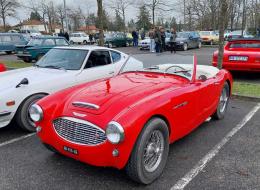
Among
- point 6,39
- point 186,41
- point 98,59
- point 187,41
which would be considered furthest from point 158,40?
point 6,39

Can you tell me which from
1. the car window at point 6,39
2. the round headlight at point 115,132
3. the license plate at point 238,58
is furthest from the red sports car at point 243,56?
the car window at point 6,39

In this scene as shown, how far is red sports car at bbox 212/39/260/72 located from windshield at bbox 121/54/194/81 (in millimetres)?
4743

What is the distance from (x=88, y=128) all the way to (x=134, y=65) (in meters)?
2.28

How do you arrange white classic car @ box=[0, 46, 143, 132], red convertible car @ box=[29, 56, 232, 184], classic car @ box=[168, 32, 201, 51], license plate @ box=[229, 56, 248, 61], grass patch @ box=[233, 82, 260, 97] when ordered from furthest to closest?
1. classic car @ box=[168, 32, 201, 51]
2. license plate @ box=[229, 56, 248, 61]
3. grass patch @ box=[233, 82, 260, 97]
4. white classic car @ box=[0, 46, 143, 132]
5. red convertible car @ box=[29, 56, 232, 184]

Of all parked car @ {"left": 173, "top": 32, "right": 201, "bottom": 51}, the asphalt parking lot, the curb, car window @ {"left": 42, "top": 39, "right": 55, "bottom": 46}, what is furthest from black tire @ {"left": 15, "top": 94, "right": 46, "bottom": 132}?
parked car @ {"left": 173, "top": 32, "right": 201, "bottom": 51}

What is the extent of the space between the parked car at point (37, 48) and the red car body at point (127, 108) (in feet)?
36.7

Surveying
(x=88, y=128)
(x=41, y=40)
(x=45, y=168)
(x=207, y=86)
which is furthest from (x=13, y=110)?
(x=41, y=40)

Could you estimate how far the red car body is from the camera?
9.92 feet

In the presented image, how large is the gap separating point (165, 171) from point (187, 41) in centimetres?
2026

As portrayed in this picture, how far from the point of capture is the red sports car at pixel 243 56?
884cm

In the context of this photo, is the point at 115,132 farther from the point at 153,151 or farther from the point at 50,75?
the point at 50,75

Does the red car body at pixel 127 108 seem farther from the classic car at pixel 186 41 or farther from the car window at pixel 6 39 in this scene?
the car window at pixel 6 39

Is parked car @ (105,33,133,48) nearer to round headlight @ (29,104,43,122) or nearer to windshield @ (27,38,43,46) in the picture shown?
windshield @ (27,38,43,46)

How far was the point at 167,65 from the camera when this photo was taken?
16.4ft
